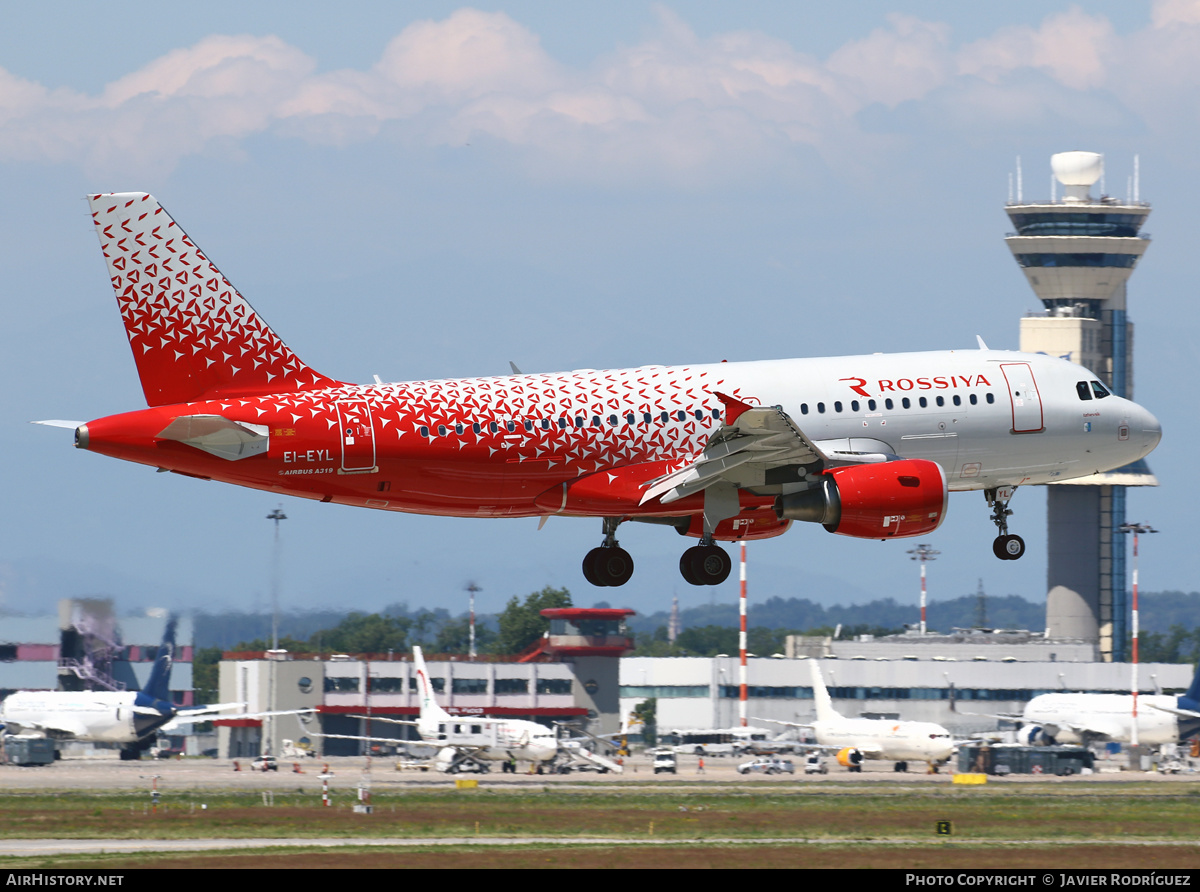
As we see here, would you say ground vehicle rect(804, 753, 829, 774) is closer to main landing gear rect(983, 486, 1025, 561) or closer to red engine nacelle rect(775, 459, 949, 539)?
main landing gear rect(983, 486, 1025, 561)

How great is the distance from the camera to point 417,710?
158750 millimetres

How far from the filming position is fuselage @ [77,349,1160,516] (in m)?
45.6

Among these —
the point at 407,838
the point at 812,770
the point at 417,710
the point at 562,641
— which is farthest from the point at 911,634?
the point at 407,838

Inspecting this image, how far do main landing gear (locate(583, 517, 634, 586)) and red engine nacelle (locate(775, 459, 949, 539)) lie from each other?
18.3 ft

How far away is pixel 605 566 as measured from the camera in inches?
1999

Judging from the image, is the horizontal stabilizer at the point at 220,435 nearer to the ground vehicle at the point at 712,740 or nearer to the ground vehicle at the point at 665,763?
the ground vehicle at the point at 665,763

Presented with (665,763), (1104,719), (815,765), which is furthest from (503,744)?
(1104,719)

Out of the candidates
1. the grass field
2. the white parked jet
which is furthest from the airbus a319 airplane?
the white parked jet

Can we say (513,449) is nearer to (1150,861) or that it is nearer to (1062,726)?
(1150,861)

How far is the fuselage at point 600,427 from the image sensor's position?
45.6 meters

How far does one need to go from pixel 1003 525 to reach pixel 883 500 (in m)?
6.61

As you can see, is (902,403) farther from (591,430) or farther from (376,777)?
(376,777)

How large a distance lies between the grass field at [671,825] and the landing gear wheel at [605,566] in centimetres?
912
